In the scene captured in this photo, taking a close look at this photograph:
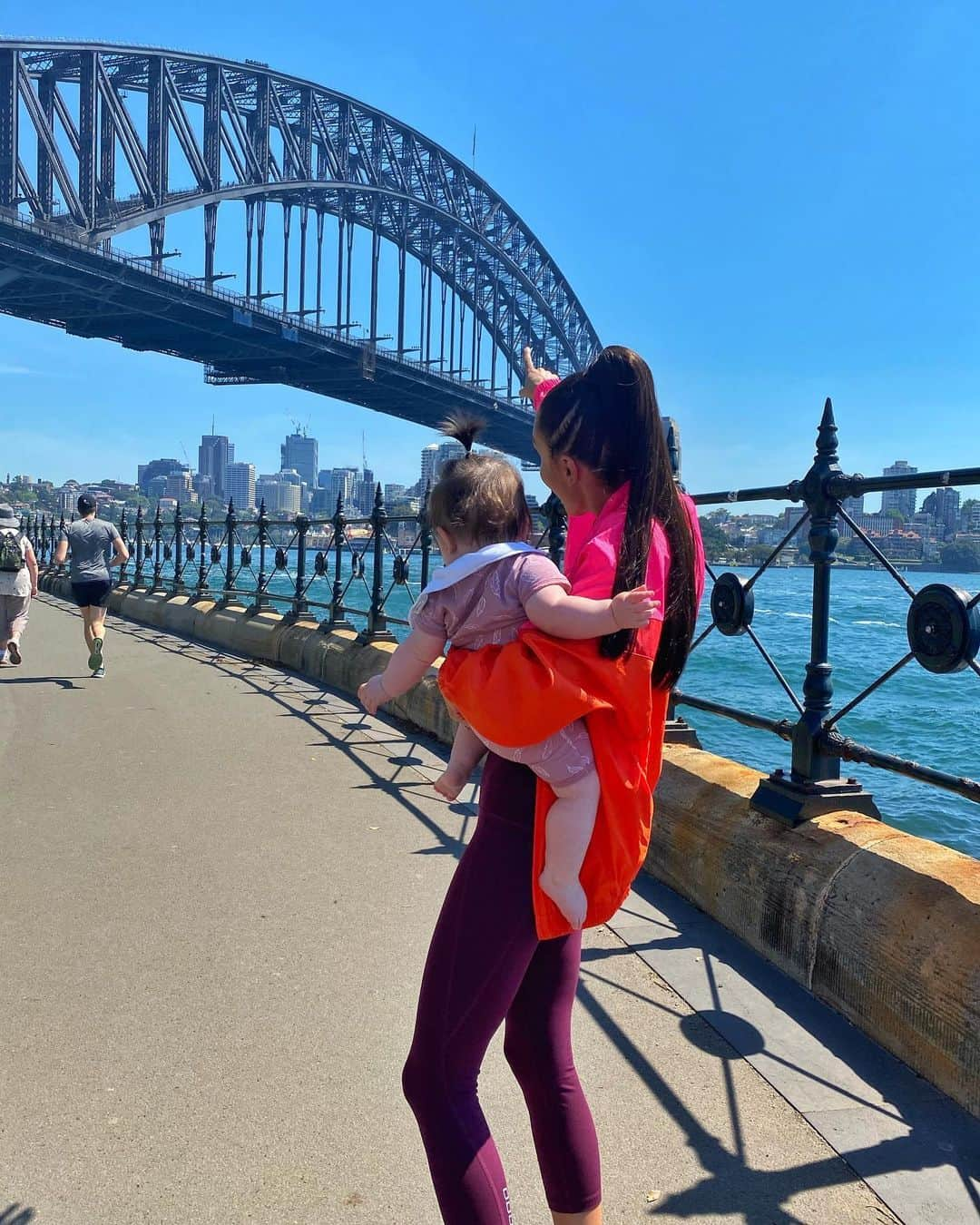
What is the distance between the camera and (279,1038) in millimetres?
2787

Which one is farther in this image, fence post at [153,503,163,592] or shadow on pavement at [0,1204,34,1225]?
fence post at [153,503,163,592]

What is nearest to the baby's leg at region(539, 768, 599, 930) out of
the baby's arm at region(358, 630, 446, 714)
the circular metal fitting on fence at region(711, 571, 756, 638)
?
the baby's arm at region(358, 630, 446, 714)

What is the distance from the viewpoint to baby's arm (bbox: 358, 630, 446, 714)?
72.5 inches

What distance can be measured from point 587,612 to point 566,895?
1.48ft

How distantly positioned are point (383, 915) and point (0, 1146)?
1.57 metres

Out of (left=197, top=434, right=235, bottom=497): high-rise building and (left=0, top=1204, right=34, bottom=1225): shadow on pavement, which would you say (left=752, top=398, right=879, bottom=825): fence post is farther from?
(left=197, top=434, right=235, bottom=497): high-rise building

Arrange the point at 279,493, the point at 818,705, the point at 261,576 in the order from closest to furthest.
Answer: the point at 818,705 → the point at 261,576 → the point at 279,493

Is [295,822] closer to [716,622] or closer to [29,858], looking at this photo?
[29,858]

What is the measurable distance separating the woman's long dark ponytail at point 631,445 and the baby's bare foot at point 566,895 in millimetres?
413

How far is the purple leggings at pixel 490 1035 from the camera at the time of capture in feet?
5.62

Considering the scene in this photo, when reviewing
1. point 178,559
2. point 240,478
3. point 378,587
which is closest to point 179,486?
point 240,478

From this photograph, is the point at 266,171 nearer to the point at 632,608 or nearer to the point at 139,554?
the point at 139,554

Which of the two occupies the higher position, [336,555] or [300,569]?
[336,555]

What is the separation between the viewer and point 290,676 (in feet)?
31.4
